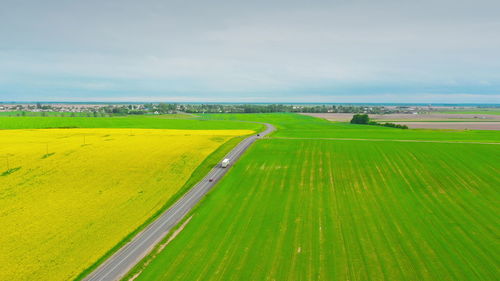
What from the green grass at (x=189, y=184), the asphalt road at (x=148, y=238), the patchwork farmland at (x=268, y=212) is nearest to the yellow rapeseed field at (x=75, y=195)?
the patchwork farmland at (x=268, y=212)

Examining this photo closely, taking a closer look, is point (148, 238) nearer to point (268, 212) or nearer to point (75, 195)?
point (268, 212)

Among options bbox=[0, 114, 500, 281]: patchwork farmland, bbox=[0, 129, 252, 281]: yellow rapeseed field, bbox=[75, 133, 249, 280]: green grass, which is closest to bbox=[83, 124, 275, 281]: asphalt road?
bbox=[75, 133, 249, 280]: green grass

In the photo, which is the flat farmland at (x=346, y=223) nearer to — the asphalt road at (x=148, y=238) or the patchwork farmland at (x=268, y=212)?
the patchwork farmland at (x=268, y=212)

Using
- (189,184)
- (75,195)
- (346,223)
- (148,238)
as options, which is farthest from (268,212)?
(75,195)

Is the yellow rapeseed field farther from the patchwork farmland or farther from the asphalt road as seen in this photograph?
the asphalt road

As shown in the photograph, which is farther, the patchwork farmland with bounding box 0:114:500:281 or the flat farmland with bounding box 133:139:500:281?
the patchwork farmland with bounding box 0:114:500:281

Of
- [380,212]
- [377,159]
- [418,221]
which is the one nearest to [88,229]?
[380,212]
